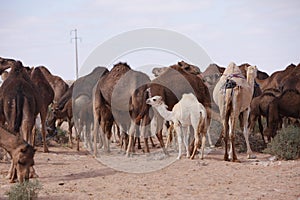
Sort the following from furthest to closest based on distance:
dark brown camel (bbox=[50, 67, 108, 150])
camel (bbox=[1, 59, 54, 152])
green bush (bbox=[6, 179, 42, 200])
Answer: dark brown camel (bbox=[50, 67, 108, 150]) < camel (bbox=[1, 59, 54, 152]) < green bush (bbox=[6, 179, 42, 200])

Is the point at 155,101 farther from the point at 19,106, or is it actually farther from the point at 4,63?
the point at 4,63

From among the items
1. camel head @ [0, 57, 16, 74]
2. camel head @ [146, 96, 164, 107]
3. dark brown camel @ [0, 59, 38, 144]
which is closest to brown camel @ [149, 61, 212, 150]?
camel head @ [146, 96, 164, 107]

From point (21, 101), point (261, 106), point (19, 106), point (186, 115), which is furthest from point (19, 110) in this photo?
point (261, 106)

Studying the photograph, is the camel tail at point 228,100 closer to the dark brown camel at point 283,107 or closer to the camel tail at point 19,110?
the dark brown camel at point 283,107

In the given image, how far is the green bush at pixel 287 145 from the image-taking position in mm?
13633

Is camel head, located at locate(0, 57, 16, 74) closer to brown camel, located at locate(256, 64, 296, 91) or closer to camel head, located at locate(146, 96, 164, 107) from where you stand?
camel head, located at locate(146, 96, 164, 107)

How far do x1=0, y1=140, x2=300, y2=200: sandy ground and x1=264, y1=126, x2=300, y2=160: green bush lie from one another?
1.55 ft

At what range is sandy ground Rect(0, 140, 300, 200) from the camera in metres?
9.34

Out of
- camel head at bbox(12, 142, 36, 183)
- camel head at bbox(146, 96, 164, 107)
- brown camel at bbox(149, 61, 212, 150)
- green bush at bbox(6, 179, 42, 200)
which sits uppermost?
brown camel at bbox(149, 61, 212, 150)

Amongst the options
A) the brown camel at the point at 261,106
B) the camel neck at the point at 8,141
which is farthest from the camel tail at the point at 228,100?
the camel neck at the point at 8,141

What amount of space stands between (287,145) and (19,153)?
710 centimetres

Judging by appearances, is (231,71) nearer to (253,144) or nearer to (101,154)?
(253,144)

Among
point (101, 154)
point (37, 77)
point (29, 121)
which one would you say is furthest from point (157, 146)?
point (29, 121)

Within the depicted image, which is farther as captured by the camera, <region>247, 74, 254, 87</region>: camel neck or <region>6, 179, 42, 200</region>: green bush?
<region>247, 74, 254, 87</region>: camel neck
